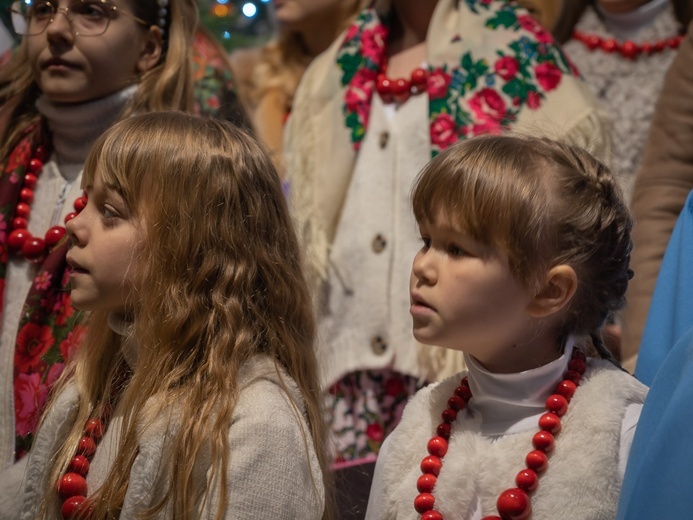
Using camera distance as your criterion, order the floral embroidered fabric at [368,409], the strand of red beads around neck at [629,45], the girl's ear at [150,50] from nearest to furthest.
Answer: the girl's ear at [150,50] < the floral embroidered fabric at [368,409] < the strand of red beads around neck at [629,45]

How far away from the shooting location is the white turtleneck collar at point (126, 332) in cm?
164

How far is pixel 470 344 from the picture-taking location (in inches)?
57.6

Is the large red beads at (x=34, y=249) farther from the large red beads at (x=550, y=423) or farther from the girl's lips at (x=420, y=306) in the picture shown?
the large red beads at (x=550, y=423)

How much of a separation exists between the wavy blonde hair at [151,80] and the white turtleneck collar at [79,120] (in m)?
0.04

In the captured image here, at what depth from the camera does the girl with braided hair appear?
4.61 ft

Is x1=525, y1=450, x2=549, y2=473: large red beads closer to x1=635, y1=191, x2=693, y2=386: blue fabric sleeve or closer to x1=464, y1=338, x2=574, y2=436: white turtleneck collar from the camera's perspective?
x1=464, y1=338, x2=574, y2=436: white turtleneck collar

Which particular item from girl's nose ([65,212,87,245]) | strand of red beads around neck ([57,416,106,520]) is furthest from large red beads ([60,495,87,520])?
girl's nose ([65,212,87,245])

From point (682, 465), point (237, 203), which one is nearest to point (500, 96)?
point (237, 203)

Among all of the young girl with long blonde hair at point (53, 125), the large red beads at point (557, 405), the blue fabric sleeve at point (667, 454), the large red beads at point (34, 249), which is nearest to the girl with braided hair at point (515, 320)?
the large red beads at point (557, 405)

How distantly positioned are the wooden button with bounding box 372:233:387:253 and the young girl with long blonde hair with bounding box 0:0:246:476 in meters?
0.55

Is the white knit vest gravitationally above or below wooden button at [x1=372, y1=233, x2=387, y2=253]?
above

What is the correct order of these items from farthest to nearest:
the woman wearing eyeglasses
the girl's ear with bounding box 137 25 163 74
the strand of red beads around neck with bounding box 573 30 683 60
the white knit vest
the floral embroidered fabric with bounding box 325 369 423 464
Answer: the strand of red beads around neck with bounding box 573 30 683 60, the floral embroidered fabric with bounding box 325 369 423 464, the girl's ear with bounding box 137 25 163 74, the woman wearing eyeglasses, the white knit vest

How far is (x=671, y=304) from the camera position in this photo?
5.46 ft

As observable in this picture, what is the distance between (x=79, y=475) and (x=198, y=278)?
337 mm
